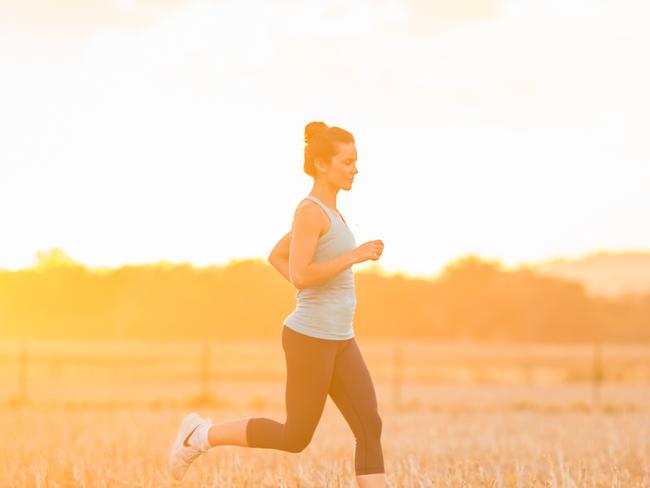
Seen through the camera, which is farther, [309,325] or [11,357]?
[11,357]

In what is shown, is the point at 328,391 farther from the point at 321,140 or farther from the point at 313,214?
the point at 321,140

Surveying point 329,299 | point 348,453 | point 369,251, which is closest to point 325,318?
point 329,299

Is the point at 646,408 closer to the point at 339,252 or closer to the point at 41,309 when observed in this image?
the point at 339,252

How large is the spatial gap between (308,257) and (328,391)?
0.78 meters

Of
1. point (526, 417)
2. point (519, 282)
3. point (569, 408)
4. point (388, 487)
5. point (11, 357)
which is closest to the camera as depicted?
point (388, 487)

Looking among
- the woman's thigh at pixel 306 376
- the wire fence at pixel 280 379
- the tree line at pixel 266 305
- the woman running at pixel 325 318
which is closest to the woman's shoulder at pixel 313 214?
the woman running at pixel 325 318

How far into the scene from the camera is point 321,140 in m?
5.23

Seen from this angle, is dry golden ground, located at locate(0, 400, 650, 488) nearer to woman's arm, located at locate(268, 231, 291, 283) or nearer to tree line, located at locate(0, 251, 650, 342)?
woman's arm, located at locate(268, 231, 291, 283)

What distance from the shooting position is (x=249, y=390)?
27969mm

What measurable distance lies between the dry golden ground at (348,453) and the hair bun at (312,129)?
2.23 meters

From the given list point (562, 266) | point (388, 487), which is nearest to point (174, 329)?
point (388, 487)

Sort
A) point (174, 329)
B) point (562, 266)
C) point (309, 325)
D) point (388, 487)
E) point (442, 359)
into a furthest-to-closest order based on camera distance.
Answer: point (562, 266), point (174, 329), point (442, 359), point (388, 487), point (309, 325)

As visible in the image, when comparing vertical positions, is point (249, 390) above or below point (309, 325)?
below

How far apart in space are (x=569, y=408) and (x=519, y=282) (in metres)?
43.4
